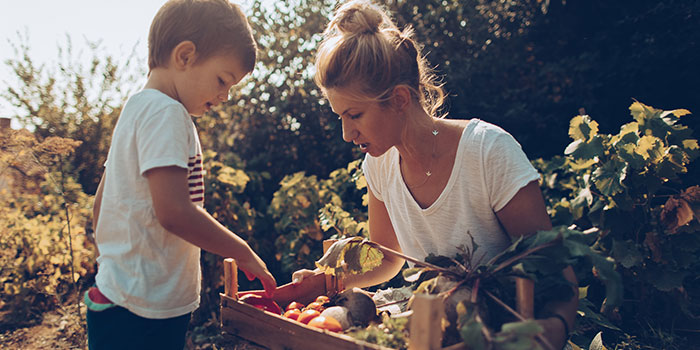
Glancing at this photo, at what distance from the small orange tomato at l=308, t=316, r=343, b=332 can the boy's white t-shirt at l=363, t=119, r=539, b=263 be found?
0.53 meters

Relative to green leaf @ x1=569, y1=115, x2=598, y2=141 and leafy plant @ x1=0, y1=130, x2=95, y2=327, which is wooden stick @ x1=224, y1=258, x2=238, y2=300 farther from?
leafy plant @ x1=0, y1=130, x2=95, y2=327

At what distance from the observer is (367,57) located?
1792 millimetres

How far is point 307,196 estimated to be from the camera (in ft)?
13.4

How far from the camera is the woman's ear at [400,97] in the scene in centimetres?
185

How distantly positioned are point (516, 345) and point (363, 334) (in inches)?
14.3

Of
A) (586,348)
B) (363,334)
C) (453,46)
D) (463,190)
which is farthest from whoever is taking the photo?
(453,46)

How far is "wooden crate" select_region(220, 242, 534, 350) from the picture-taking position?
1073 millimetres

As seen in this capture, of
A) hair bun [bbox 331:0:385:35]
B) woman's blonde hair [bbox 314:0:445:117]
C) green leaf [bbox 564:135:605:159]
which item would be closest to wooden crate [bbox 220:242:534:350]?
woman's blonde hair [bbox 314:0:445:117]

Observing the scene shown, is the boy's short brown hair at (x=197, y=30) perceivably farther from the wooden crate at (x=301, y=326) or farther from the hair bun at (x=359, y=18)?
the wooden crate at (x=301, y=326)

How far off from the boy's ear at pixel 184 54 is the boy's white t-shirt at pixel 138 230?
13 cm

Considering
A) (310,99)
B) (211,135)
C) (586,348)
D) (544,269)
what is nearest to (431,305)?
(544,269)

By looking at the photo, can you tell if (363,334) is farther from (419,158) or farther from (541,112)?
(541,112)

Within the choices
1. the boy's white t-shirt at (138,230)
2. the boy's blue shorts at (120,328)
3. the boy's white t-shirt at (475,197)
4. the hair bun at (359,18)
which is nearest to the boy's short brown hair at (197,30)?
the boy's white t-shirt at (138,230)

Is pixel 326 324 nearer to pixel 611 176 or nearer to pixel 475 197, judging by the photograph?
pixel 475 197
